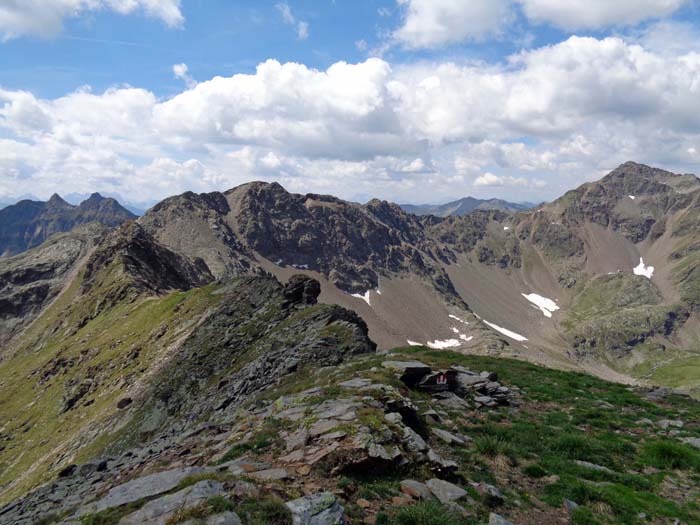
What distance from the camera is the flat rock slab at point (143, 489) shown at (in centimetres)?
1375

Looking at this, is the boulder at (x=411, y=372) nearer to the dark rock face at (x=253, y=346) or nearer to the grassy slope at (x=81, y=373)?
the dark rock face at (x=253, y=346)

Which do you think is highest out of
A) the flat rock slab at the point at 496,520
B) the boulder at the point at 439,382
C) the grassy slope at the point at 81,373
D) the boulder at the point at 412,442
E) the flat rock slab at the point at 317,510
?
the flat rock slab at the point at 317,510

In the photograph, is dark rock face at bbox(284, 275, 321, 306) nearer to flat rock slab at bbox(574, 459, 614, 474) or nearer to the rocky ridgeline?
the rocky ridgeline

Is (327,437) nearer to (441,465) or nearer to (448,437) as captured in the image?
(441,465)

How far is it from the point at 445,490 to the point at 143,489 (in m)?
10.2

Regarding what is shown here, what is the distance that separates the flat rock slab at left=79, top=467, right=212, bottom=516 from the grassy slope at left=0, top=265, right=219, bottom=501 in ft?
107

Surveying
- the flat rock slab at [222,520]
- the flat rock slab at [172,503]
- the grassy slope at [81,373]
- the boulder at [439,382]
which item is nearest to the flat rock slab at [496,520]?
the flat rock slab at [222,520]

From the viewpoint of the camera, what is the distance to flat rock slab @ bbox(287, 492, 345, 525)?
36.1 ft

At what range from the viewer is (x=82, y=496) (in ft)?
64.8

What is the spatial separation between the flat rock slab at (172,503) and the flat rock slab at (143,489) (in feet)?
4.06

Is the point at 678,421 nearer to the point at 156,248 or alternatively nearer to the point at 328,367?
the point at 328,367

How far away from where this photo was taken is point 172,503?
12188 millimetres

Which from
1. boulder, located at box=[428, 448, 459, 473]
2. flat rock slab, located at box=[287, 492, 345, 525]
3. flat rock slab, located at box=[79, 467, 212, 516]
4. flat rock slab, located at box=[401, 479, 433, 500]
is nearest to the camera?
flat rock slab, located at box=[287, 492, 345, 525]

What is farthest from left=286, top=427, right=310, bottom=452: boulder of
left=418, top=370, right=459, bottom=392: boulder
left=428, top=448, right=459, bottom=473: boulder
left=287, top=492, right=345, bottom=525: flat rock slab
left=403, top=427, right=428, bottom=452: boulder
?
left=418, top=370, right=459, bottom=392: boulder
